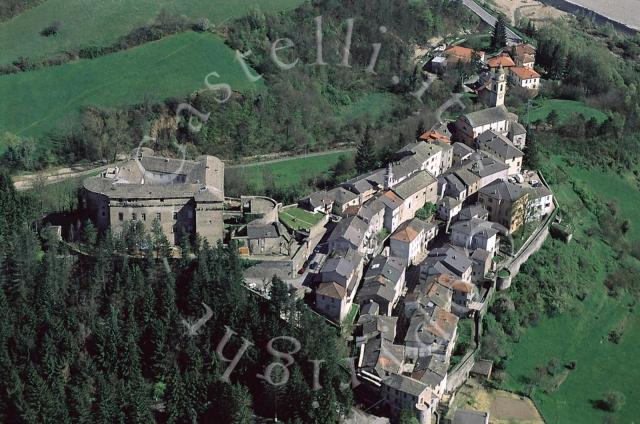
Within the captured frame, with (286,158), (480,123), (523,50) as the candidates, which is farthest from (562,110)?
(286,158)

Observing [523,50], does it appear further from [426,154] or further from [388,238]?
[388,238]

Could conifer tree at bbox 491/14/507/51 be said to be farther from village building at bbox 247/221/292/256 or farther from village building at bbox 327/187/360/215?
village building at bbox 247/221/292/256

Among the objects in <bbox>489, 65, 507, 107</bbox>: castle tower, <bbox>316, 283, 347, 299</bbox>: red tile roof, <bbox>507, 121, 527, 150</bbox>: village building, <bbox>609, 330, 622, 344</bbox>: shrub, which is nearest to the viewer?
<bbox>316, 283, 347, 299</bbox>: red tile roof

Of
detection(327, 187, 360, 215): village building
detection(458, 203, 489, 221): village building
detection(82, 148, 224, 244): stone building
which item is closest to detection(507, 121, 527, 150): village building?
detection(458, 203, 489, 221): village building

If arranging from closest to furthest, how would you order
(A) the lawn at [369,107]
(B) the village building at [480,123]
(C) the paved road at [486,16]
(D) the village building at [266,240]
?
(D) the village building at [266,240] < (B) the village building at [480,123] < (A) the lawn at [369,107] < (C) the paved road at [486,16]

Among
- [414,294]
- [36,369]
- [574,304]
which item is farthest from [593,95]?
[36,369]

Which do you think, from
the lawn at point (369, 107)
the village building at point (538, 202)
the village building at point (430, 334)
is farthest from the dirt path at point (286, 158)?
the village building at point (430, 334)

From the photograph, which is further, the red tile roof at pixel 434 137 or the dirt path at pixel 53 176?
the red tile roof at pixel 434 137

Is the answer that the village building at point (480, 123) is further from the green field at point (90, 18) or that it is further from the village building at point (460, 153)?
the green field at point (90, 18)
